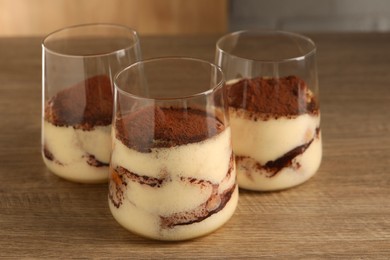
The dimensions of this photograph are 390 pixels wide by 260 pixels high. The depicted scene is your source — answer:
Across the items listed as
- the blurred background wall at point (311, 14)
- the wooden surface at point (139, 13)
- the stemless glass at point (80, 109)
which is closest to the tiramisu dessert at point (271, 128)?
the stemless glass at point (80, 109)

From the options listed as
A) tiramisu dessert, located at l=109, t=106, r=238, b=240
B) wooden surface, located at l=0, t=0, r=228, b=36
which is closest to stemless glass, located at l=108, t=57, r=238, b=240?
tiramisu dessert, located at l=109, t=106, r=238, b=240

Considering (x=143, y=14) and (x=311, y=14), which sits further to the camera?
(x=311, y=14)

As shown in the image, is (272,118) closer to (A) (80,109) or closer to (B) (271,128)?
(B) (271,128)

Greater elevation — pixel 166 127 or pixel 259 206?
pixel 166 127

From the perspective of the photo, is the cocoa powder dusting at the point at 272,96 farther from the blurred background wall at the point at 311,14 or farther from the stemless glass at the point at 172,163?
the blurred background wall at the point at 311,14

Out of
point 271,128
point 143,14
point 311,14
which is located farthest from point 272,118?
point 311,14

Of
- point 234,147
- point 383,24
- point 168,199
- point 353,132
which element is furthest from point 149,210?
point 383,24
